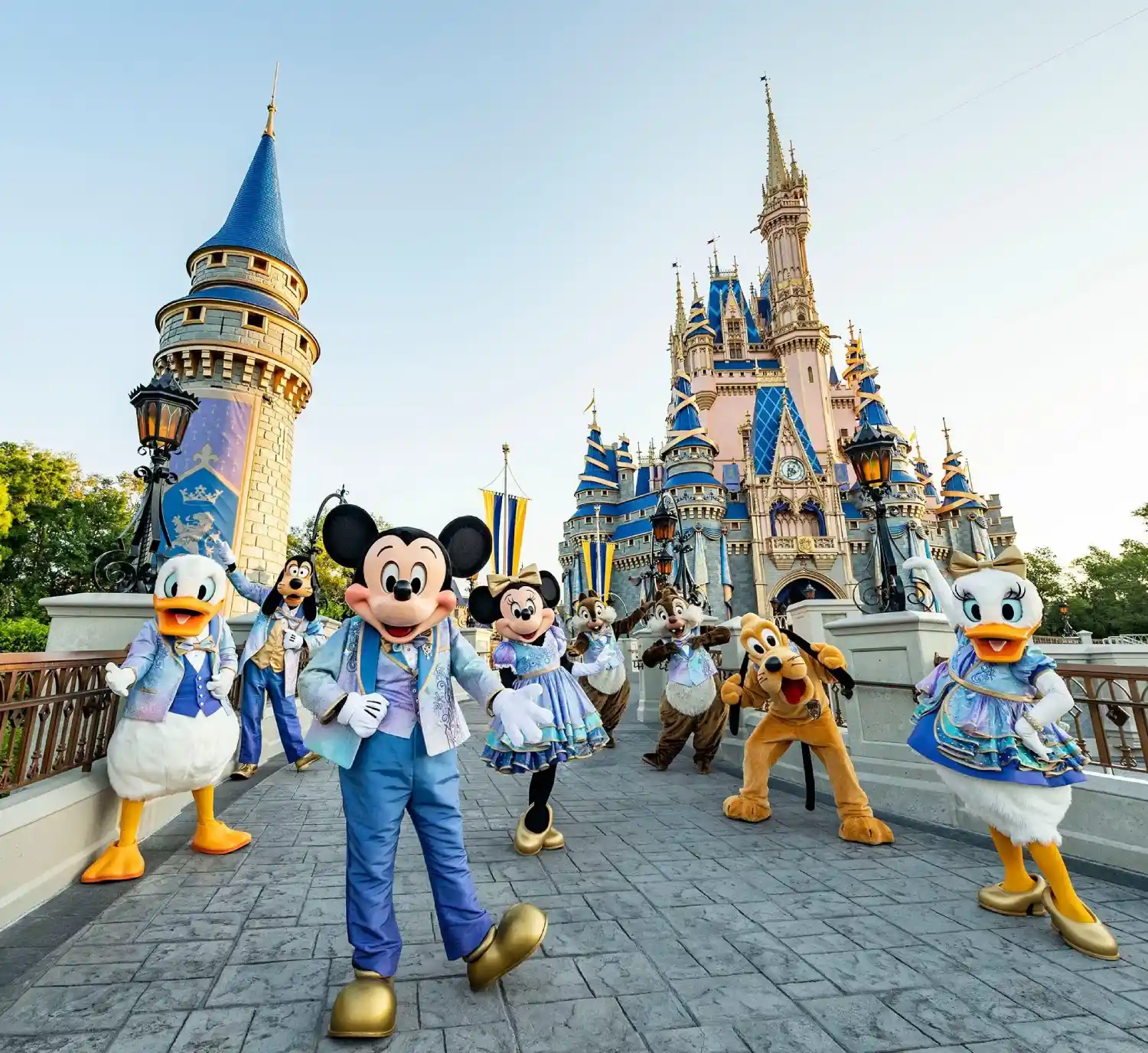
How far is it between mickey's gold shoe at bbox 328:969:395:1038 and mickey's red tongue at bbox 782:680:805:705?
3.48 meters

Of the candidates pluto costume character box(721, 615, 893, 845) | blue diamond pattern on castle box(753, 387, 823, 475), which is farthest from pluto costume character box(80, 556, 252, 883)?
blue diamond pattern on castle box(753, 387, 823, 475)

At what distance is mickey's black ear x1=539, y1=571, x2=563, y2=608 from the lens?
4.91 meters

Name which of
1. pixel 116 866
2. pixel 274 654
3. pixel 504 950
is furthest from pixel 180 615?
pixel 504 950

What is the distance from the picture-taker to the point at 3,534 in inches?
848

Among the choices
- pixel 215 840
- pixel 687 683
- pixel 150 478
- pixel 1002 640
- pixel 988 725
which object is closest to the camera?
pixel 988 725

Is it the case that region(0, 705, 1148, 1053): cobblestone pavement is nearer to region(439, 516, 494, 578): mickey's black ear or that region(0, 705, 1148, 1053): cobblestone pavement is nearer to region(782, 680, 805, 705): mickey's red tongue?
region(782, 680, 805, 705): mickey's red tongue

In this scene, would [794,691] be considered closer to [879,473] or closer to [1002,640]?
[1002,640]

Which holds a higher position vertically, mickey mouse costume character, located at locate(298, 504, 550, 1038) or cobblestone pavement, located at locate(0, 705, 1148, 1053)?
mickey mouse costume character, located at locate(298, 504, 550, 1038)

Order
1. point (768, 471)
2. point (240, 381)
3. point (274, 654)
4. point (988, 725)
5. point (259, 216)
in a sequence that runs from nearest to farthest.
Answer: point (988, 725) < point (274, 654) < point (240, 381) < point (259, 216) < point (768, 471)

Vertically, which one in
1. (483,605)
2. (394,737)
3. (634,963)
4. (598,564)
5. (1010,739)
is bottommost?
(634,963)

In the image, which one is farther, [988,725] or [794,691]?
[794,691]

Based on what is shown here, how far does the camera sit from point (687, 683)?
22.0 ft

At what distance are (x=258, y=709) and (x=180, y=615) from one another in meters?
2.87

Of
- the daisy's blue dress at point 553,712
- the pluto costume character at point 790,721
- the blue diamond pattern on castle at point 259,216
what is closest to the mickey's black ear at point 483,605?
the daisy's blue dress at point 553,712
